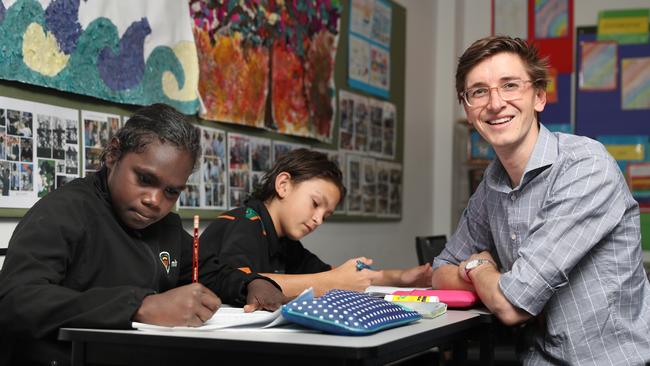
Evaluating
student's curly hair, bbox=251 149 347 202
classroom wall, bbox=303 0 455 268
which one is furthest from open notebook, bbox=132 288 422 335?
classroom wall, bbox=303 0 455 268

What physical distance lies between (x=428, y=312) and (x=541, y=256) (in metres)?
0.29

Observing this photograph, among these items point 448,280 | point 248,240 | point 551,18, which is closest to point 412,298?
point 448,280

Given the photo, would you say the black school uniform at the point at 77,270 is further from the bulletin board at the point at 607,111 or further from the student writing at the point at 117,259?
the bulletin board at the point at 607,111

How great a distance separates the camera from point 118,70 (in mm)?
2527

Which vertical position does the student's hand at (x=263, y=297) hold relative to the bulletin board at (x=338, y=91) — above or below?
below

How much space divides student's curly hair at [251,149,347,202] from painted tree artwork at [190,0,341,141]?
1.74ft

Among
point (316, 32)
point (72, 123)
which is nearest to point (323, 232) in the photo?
point (316, 32)

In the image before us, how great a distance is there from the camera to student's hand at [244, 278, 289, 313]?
1729mm

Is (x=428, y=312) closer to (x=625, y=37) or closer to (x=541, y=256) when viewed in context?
(x=541, y=256)

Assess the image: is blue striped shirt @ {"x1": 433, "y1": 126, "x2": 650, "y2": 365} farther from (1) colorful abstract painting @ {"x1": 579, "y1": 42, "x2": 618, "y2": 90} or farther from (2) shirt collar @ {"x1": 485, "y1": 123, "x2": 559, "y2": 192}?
(1) colorful abstract painting @ {"x1": 579, "y1": 42, "x2": 618, "y2": 90}

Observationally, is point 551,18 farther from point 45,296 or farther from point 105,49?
point 45,296

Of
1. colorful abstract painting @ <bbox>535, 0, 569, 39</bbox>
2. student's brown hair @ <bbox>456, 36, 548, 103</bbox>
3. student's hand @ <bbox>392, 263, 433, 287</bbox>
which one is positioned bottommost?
student's hand @ <bbox>392, 263, 433, 287</bbox>

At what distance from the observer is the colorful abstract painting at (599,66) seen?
502cm

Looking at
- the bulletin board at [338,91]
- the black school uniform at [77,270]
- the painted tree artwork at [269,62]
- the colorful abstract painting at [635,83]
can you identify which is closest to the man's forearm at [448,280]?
the black school uniform at [77,270]
